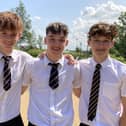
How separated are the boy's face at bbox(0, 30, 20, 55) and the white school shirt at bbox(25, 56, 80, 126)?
370 millimetres

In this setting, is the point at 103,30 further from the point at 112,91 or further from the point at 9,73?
the point at 9,73

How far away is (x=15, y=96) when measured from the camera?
17.5 ft

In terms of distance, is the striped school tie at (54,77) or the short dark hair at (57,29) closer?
the striped school tie at (54,77)

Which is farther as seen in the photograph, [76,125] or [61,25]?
[76,125]

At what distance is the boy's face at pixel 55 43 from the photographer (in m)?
5.21

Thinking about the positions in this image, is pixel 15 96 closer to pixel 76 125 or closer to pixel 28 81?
pixel 28 81

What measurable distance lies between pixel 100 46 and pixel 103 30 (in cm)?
26

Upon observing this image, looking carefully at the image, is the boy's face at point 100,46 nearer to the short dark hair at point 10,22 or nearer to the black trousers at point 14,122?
the short dark hair at point 10,22

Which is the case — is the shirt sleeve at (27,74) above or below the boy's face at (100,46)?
below

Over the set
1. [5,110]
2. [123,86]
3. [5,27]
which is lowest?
[5,110]

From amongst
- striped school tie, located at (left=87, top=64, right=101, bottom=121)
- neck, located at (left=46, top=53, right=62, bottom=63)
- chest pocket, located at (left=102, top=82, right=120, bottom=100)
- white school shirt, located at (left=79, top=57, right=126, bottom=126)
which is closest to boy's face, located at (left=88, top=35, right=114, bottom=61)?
white school shirt, located at (left=79, top=57, right=126, bottom=126)

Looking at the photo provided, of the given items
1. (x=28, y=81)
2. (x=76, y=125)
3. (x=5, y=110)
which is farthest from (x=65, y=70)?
(x=76, y=125)

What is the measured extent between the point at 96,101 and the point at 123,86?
1.32ft

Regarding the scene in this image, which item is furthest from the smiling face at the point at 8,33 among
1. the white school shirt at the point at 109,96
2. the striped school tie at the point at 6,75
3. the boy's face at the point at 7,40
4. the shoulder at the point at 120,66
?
the shoulder at the point at 120,66
